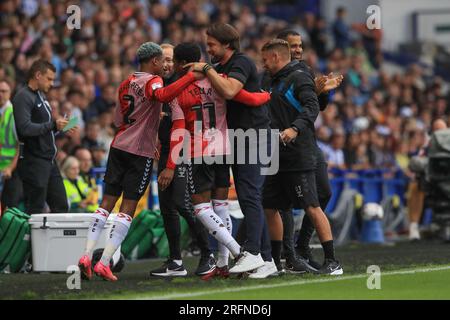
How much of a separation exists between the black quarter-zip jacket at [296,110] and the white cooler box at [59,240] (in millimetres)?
2277

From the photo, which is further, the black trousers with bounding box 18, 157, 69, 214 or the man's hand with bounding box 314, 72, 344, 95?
the black trousers with bounding box 18, 157, 69, 214

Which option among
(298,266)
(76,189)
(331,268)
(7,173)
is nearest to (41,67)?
(7,173)

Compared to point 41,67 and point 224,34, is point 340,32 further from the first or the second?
point 224,34

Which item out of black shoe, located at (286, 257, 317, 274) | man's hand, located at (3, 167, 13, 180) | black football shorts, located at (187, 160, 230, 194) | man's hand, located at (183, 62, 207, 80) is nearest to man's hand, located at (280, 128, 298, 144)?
black football shorts, located at (187, 160, 230, 194)

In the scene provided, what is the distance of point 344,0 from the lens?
3409 centimetres

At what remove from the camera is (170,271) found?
1160cm

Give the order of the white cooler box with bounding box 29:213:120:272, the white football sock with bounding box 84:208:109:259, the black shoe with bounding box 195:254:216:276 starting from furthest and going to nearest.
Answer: the white cooler box with bounding box 29:213:120:272 < the black shoe with bounding box 195:254:216:276 < the white football sock with bounding box 84:208:109:259

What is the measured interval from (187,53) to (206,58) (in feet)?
41.2

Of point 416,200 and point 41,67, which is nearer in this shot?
point 41,67

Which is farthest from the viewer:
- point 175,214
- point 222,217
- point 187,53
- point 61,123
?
point 61,123

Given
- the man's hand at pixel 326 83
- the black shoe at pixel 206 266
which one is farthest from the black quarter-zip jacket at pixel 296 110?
the black shoe at pixel 206 266

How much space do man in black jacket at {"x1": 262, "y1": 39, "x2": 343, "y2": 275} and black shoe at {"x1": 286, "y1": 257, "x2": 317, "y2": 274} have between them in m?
0.52

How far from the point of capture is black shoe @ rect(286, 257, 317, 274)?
11695mm

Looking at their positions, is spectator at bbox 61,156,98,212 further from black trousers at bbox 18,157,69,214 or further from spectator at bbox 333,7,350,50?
spectator at bbox 333,7,350,50
